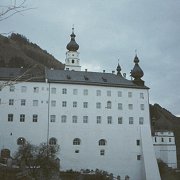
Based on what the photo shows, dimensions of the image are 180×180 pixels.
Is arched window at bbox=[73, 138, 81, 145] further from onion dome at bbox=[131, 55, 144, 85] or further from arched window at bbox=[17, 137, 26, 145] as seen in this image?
onion dome at bbox=[131, 55, 144, 85]

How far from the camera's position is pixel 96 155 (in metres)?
37.6

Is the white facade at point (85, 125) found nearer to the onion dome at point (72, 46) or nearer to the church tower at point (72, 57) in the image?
the church tower at point (72, 57)

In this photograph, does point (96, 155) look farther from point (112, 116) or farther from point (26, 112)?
point (26, 112)

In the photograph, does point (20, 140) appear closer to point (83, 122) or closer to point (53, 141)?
point (53, 141)

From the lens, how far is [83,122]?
3819cm

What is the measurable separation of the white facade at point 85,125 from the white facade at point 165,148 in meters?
12.8

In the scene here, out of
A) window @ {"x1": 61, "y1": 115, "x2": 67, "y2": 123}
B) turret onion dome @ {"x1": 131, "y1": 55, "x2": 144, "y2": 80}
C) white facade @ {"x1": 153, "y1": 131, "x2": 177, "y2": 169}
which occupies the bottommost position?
white facade @ {"x1": 153, "y1": 131, "x2": 177, "y2": 169}

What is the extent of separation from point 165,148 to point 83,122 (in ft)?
67.2

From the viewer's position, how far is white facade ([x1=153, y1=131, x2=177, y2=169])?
5072 centimetres

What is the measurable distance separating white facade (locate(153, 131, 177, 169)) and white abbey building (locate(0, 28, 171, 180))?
12.8m

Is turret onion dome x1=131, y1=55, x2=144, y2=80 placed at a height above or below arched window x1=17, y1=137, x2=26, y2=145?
above

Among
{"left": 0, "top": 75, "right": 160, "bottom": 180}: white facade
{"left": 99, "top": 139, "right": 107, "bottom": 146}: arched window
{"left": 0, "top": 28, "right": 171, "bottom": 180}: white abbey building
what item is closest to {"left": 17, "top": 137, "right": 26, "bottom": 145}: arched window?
{"left": 0, "top": 28, "right": 171, "bottom": 180}: white abbey building

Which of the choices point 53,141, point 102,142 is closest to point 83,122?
point 102,142

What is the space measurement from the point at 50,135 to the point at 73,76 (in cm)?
919
